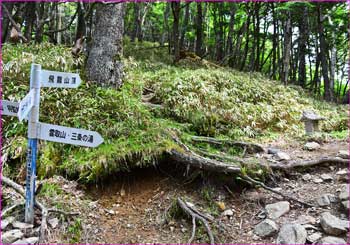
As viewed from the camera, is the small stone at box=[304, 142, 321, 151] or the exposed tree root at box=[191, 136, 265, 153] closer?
the exposed tree root at box=[191, 136, 265, 153]

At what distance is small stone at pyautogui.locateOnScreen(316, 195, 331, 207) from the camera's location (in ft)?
11.4

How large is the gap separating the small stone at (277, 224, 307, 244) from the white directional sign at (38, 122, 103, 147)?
204 centimetres

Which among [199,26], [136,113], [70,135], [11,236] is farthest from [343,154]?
[199,26]

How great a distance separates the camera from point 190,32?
14664mm

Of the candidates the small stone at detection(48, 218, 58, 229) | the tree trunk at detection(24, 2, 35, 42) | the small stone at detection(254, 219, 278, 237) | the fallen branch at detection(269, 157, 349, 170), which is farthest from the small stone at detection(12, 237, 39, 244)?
the tree trunk at detection(24, 2, 35, 42)

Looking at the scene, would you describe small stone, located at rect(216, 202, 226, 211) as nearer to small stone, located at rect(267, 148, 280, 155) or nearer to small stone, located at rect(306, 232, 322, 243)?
small stone, located at rect(306, 232, 322, 243)

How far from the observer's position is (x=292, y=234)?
302cm

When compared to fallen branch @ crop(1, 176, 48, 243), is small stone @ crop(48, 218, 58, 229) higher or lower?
lower

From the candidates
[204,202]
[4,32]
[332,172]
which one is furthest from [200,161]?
[4,32]

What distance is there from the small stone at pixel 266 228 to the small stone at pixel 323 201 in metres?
0.66

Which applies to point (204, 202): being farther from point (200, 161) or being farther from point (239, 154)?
point (239, 154)

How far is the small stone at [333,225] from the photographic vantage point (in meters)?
2.97

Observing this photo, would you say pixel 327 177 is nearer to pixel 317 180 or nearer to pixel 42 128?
pixel 317 180

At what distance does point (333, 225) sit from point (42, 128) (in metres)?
2.94
